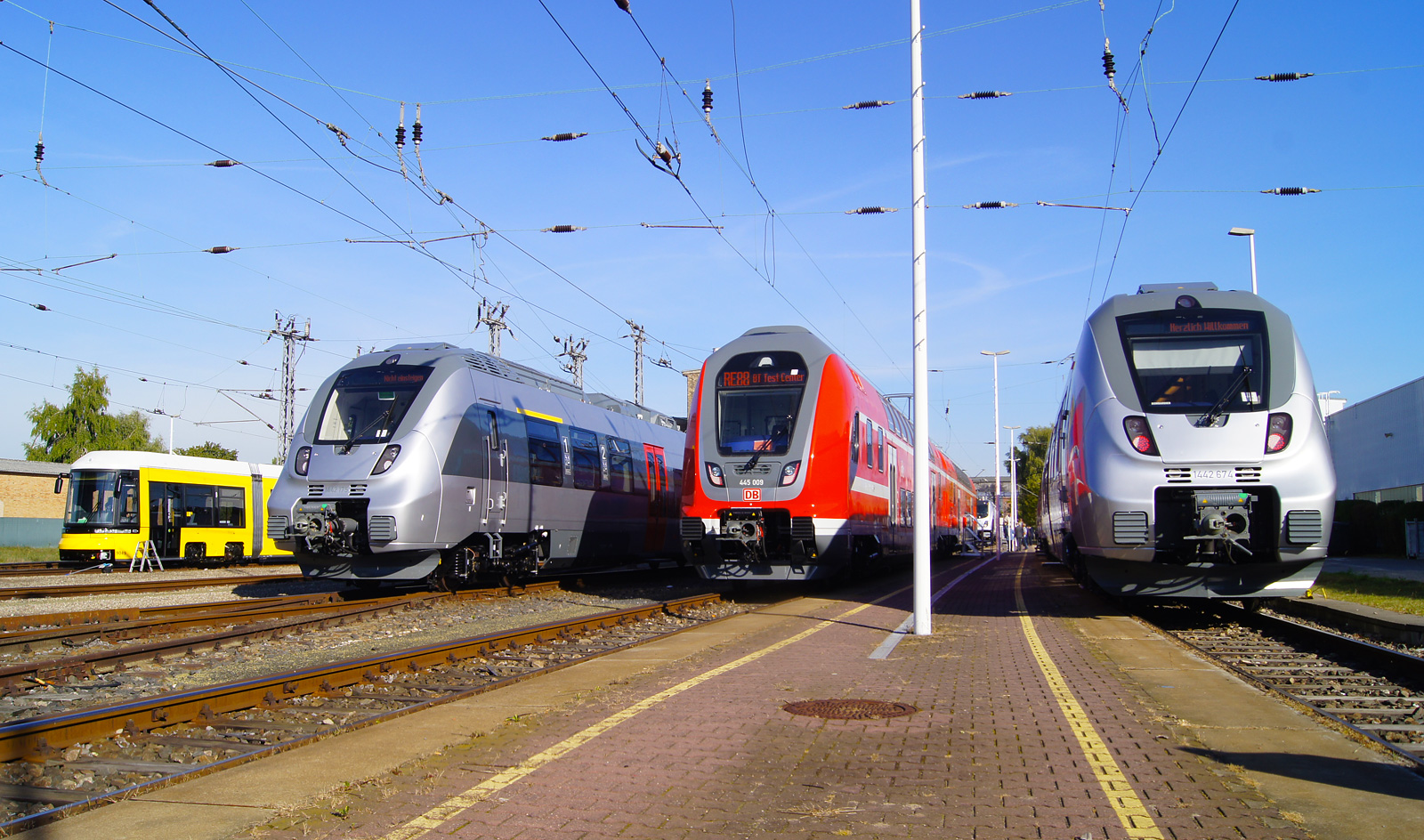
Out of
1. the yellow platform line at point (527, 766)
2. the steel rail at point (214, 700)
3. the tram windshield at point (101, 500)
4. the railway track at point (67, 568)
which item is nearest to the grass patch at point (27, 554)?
the railway track at point (67, 568)

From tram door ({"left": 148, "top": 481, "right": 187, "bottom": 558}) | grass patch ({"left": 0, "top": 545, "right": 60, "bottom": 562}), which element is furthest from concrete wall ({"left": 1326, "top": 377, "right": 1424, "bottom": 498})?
grass patch ({"left": 0, "top": 545, "right": 60, "bottom": 562})

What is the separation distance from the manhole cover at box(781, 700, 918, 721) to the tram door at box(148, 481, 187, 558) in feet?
79.5

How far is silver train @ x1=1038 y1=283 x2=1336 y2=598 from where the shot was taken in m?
Result: 10.4

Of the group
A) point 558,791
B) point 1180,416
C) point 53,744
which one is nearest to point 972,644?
point 1180,416

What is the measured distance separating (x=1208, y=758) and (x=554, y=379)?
15784 mm

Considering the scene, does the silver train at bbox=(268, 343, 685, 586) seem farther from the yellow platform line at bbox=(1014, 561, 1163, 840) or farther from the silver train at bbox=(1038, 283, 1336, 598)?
the yellow platform line at bbox=(1014, 561, 1163, 840)

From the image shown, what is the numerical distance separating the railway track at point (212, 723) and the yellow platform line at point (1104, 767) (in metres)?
4.26

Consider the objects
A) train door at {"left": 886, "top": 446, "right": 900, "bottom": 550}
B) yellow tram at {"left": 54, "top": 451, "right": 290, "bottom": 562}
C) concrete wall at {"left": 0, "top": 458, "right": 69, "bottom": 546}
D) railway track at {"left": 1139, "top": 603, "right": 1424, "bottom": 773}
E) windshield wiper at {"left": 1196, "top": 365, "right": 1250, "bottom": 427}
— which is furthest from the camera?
concrete wall at {"left": 0, "top": 458, "right": 69, "bottom": 546}

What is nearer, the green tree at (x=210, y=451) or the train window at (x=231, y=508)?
the train window at (x=231, y=508)

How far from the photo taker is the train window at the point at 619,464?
68.6 ft

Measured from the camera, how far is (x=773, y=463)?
15023 mm

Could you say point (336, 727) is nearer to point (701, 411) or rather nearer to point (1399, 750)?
point (1399, 750)

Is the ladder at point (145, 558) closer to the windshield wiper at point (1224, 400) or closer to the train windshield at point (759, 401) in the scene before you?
the train windshield at point (759, 401)

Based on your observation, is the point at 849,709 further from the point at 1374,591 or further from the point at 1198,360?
the point at 1374,591
